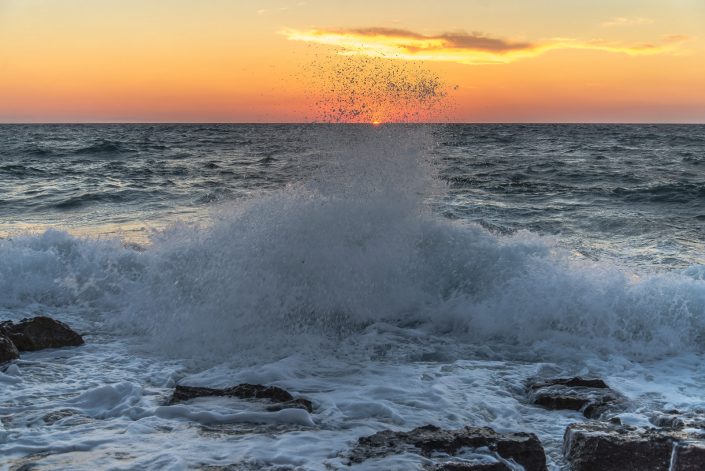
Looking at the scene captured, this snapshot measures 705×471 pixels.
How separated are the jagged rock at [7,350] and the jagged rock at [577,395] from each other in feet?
14.9

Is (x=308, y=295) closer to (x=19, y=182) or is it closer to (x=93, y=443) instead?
(x=93, y=443)

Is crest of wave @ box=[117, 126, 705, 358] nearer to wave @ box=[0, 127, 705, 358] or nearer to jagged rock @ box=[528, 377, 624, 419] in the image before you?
wave @ box=[0, 127, 705, 358]

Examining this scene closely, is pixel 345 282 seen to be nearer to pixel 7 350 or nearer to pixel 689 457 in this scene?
pixel 7 350

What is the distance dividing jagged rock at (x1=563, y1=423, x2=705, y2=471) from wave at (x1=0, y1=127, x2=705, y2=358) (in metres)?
2.95

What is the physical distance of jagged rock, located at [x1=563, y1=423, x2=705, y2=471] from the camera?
3.46m

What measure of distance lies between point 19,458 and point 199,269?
14.3 ft

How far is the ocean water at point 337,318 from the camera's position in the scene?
14.3ft

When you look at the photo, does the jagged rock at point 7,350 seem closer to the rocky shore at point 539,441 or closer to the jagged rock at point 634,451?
the rocky shore at point 539,441

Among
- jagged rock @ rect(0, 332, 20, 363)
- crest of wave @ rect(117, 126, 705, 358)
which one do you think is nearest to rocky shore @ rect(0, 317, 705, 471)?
crest of wave @ rect(117, 126, 705, 358)

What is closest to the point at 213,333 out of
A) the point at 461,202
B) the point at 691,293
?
the point at 691,293

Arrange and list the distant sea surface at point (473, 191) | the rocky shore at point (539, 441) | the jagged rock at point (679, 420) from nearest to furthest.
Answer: the rocky shore at point (539, 441)
the jagged rock at point (679, 420)
the distant sea surface at point (473, 191)

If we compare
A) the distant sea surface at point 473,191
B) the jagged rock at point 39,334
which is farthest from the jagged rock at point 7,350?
the distant sea surface at point 473,191

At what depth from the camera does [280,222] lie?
27.4 feet

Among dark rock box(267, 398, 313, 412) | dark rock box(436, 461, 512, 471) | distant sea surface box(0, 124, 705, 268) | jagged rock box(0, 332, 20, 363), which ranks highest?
distant sea surface box(0, 124, 705, 268)
